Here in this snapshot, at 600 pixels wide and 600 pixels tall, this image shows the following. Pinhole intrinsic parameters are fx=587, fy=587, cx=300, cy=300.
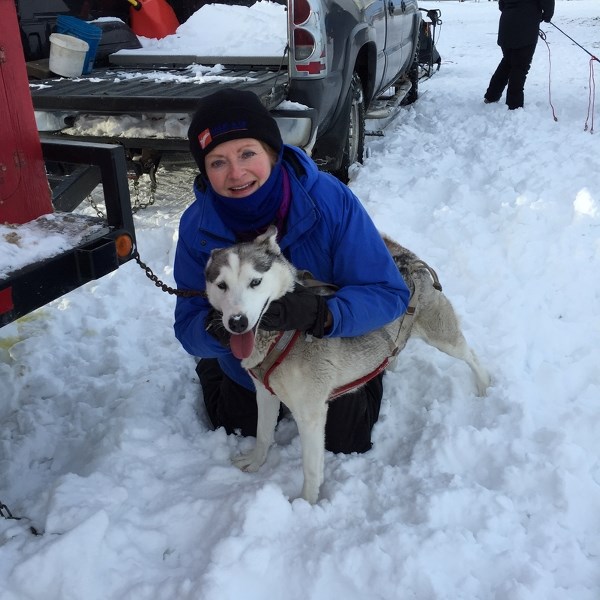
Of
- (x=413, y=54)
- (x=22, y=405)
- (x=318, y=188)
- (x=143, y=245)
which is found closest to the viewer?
(x=318, y=188)

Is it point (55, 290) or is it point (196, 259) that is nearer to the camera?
point (55, 290)

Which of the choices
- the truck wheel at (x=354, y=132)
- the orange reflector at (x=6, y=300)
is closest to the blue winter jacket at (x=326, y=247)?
the orange reflector at (x=6, y=300)

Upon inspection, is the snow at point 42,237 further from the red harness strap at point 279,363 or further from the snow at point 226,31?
the snow at point 226,31

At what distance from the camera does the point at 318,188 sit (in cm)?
242

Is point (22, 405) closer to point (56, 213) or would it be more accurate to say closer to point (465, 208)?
point (56, 213)

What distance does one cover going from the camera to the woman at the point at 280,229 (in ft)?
7.28

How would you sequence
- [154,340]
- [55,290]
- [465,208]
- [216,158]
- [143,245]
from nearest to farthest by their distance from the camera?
[55,290] < [216,158] < [154,340] < [143,245] < [465,208]

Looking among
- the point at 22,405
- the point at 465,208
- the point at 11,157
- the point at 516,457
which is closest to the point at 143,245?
the point at 22,405

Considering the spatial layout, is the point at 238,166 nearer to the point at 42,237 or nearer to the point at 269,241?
the point at 269,241

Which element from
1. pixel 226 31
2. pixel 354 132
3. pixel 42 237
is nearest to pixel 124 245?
pixel 42 237

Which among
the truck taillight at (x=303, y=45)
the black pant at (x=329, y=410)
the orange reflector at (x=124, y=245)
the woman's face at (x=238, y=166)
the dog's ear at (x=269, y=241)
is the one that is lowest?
the black pant at (x=329, y=410)

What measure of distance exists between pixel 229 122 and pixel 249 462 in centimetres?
149

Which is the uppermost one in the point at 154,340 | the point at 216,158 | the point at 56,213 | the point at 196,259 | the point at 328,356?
the point at 216,158

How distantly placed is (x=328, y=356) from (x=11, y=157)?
1.42 metres
